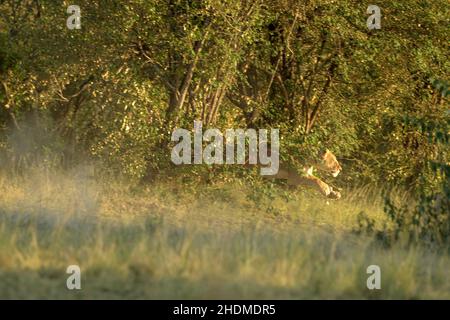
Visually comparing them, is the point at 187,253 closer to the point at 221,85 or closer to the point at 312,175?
the point at 221,85

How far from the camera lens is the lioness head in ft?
47.0

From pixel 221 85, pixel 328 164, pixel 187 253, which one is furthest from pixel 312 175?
pixel 187 253

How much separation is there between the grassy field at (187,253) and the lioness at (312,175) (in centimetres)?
265

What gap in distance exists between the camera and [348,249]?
8438 millimetres

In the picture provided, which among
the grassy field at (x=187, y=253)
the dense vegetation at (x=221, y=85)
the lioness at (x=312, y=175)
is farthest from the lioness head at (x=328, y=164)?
the grassy field at (x=187, y=253)

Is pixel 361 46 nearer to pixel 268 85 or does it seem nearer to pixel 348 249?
pixel 268 85

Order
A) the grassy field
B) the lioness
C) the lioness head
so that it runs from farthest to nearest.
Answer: the lioness head
the lioness
the grassy field

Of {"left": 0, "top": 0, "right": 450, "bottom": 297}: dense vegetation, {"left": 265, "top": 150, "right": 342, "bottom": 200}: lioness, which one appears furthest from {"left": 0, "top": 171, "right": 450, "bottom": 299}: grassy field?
{"left": 265, "top": 150, "right": 342, "bottom": 200}: lioness

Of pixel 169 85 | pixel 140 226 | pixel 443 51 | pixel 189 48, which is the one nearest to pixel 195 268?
pixel 140 226

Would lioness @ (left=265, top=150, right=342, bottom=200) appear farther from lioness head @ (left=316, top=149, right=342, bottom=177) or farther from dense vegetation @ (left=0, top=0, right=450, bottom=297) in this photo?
dense vegetation @ (left=0, top=0, right=450, bottom=297)

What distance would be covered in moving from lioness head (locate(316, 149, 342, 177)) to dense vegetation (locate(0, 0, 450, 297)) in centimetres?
26

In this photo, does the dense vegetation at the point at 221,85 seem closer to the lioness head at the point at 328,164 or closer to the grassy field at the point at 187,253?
the lioness head at the point at 328,164

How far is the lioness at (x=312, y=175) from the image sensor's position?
45.7 feet

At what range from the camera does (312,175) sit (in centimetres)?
1418
